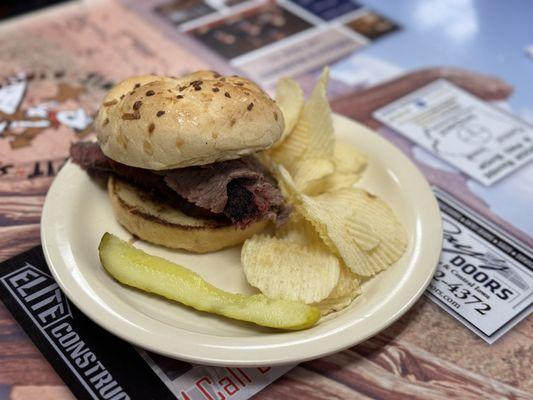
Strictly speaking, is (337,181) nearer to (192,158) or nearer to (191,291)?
(192,158)

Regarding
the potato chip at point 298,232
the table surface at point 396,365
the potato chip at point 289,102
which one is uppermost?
the potato chip at point 289,102

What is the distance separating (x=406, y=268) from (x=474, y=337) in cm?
28

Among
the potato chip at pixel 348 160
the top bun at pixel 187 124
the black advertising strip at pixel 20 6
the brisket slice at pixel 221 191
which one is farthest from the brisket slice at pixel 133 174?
the black advertising strip at pixel 20 6

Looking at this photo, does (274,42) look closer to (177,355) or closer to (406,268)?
(406,268)

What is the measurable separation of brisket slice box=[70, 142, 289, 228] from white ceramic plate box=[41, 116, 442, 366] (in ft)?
0.59

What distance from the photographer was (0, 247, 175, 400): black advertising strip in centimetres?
146

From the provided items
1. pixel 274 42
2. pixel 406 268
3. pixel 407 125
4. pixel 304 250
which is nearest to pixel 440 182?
pixel 407 125

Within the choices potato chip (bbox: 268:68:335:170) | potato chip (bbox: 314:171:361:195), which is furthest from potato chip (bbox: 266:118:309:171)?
potato chip (bbox: 314:171:361:195)

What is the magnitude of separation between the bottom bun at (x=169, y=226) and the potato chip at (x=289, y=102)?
1.11 ft

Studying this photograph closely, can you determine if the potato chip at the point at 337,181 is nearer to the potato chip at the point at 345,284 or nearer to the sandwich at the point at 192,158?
the sandwich at the point at 192,158

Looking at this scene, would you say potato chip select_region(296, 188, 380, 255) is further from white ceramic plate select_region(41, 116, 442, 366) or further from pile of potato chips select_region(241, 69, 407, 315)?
white ceramic plate select_region(41, 116, 442, 366)

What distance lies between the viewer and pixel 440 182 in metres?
2.26

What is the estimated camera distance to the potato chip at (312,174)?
1.80 meters

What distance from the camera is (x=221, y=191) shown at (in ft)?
5.40
